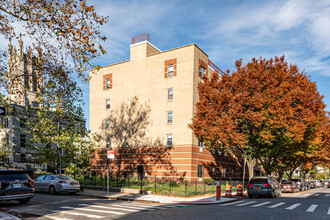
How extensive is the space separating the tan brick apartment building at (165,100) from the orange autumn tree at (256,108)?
3.73 m

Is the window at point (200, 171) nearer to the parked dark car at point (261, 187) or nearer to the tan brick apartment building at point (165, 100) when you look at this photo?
the tan brick apartment building at point (165, 100)

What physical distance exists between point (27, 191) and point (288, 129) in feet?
72.3

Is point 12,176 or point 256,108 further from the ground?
point 256,108

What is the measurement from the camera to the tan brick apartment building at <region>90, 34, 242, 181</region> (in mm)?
31672

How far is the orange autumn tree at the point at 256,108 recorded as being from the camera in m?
25.1

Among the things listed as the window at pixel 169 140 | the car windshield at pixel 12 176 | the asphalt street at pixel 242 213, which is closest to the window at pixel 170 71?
the window at pixel 169 140

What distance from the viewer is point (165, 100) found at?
33.6 metres

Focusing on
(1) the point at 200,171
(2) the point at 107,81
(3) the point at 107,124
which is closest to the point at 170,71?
(2) the point at 107,81

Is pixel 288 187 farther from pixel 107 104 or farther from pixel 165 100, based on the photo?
pixel 107 104

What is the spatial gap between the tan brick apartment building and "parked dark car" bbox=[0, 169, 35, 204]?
20.1 m

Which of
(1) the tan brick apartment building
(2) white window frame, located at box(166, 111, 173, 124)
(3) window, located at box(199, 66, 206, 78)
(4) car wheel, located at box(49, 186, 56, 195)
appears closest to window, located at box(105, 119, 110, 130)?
(1) the tan brick apartment building

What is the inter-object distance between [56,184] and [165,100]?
17350 mm

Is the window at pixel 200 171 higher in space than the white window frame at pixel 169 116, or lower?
lower

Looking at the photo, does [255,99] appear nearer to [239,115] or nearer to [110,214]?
[239,115]
